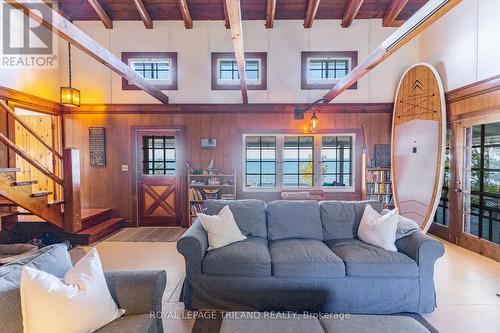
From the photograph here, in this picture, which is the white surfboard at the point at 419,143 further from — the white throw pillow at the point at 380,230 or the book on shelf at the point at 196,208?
the book on shelf at the point at 196,208

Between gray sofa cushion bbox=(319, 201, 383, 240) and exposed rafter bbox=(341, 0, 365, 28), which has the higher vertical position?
exposed rafter bbox=(341, 0, 365, 28)

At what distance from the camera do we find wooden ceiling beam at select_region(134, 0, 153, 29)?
15.0ft

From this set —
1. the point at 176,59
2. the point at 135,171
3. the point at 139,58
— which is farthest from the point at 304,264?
the point at 139,58

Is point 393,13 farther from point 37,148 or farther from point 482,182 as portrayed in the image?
point 37,148

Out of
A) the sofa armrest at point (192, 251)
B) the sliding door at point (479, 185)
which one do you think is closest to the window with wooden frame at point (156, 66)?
the sofa armrest at point (192, 251)

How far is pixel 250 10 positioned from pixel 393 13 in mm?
2800

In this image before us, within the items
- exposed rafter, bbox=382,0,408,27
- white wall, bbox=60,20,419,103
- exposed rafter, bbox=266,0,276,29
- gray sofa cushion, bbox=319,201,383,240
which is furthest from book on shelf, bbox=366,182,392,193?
exposed rafter, bbox=266,0,276,29

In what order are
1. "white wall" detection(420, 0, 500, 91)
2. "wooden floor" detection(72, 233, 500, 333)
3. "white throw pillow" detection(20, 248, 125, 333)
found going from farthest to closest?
"white wall" detection(420, 0, 500, 91) → "wooden floor" detection(72, 233, 500, 333) → "white throw pillow" detection(20, 248, 125, 333)

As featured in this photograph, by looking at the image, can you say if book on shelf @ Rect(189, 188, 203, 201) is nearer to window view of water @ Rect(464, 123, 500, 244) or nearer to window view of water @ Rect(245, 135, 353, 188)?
window view of water @ Rect(245, 135, 353, 188)

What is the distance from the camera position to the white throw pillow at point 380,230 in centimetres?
251

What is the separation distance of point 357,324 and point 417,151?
3.93 meters

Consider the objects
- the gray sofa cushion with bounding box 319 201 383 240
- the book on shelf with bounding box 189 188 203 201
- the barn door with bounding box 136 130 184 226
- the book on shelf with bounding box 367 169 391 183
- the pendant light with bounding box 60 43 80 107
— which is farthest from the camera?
the barn door with bounding box 136 130 184 226

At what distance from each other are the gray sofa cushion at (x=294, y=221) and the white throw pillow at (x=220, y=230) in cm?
42

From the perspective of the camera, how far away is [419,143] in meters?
4.39
